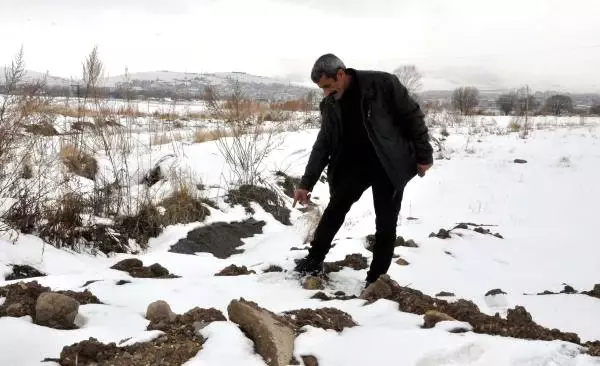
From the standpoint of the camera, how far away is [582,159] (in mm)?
9961

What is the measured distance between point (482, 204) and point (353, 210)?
1.97m

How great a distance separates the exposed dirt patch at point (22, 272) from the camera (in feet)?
10.2

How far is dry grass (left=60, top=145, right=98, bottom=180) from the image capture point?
5.83 metres

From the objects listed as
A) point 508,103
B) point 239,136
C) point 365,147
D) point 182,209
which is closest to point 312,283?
point 365,147

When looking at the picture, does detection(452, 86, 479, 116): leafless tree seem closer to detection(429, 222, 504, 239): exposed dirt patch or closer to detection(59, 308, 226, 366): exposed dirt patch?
detection(429, 222, 504, 239): exposed dirt patch

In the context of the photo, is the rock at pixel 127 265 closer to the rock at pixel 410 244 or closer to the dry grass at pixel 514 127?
the rock at pixel 410 244

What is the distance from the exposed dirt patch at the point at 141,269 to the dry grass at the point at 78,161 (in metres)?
2.65

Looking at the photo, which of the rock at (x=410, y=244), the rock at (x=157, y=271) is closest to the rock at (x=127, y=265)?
the rock at (x=157, y=271)

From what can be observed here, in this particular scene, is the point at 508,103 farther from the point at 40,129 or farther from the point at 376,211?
the point at 376,211

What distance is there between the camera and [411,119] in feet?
9.42

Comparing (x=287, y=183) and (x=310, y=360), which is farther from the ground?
(x=310, y=360)

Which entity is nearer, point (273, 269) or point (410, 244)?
A: point (273, 269)

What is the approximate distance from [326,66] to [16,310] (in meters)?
1.85

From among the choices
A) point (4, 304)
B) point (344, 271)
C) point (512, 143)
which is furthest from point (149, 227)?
point (512, 143)
